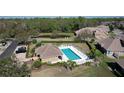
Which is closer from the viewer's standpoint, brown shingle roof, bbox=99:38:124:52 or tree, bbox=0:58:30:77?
tree, bbox=0:58:30:77

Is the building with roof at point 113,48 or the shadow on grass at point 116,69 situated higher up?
the building with roof at point 113,48

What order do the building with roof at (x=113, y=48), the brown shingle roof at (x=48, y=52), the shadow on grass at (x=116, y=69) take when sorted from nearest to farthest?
the shadow on grass at (x=116, y=69) → the brown shingle roof at (x=48, y=52) → the building with roof at (x=113, y=48)

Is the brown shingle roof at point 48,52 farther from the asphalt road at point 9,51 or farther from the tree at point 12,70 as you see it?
the tree at point 12,70

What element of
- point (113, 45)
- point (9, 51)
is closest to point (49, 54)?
point (9, 51)

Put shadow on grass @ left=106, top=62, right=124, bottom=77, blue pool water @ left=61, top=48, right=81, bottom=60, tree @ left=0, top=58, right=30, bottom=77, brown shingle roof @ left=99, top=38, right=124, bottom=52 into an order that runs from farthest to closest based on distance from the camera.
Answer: brown shingle roof @ left=99, top=38, right=124, bottom=52
blue pool water @ left=61, top=48, right=81, bottom=60
shadow on grass @ left=106, top=62, right=124, bottom=77
tree @ left=0, top=58, right=30, bottom=77

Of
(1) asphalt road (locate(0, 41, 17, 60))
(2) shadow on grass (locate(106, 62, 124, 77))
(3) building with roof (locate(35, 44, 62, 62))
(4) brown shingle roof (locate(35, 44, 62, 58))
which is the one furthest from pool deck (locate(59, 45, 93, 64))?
(1) asphalt road (locate(0, 41, 17, 60))

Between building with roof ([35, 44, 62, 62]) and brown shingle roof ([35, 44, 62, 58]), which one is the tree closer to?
building with roof ([35, 44, 62, 62])

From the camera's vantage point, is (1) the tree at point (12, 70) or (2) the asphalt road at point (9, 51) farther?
(2) the asphalt road at point (9, 51)

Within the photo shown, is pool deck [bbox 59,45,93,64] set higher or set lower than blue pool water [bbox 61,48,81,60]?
higher

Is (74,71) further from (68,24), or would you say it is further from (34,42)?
(68,24)

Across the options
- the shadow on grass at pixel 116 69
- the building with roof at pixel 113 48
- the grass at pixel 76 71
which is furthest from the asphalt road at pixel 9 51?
the building with roof at pixel 113 48
